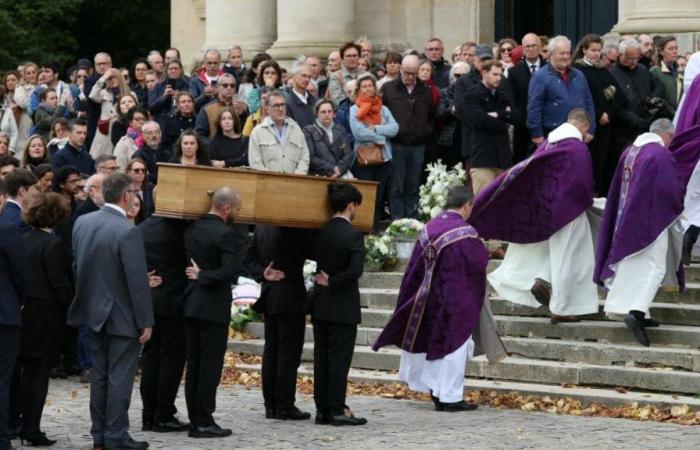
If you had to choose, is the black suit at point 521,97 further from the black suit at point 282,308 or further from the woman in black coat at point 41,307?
the woman in black coat at point 41,307

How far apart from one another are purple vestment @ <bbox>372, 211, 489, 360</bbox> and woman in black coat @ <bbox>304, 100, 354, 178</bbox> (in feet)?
12.7

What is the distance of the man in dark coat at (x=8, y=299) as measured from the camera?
13281 mm

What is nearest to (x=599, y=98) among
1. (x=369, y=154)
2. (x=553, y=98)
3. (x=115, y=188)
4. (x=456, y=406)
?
(x=553, y=98)

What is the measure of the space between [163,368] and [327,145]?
5399 millimetres

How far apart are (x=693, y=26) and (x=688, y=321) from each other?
572cm

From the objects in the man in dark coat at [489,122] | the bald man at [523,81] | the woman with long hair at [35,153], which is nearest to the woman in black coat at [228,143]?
the woman with long hair at [35,153]

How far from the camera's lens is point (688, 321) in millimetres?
16312

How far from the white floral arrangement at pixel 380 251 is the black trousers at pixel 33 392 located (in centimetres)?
550

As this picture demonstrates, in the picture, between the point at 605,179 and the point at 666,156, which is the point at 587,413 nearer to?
the point at 666,156

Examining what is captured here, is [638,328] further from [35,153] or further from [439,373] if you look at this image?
[35,153]

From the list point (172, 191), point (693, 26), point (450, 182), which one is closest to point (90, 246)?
point (172, 191)

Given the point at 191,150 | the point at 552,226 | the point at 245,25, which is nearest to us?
the point at 191,150

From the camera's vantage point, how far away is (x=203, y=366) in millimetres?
14086

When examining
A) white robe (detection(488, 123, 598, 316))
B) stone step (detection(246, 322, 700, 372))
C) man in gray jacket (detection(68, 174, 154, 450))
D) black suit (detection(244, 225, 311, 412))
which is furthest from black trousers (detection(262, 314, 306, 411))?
white robe (detection(488, 123, 598, 316))
